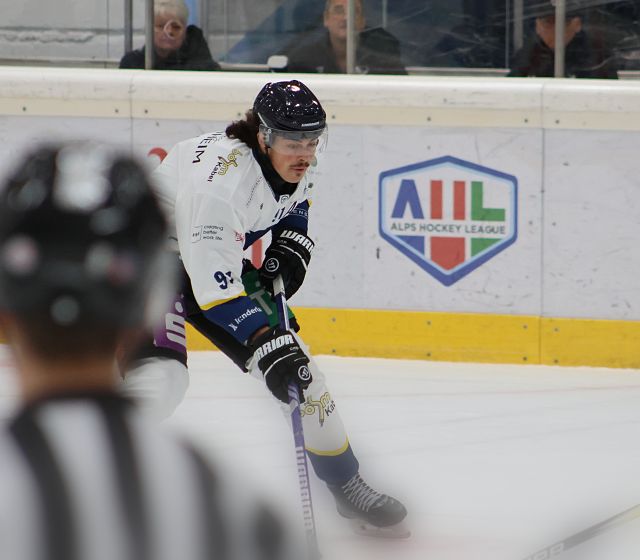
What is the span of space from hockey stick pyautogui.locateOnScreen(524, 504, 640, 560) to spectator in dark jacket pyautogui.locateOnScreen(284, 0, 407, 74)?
2.55 metres

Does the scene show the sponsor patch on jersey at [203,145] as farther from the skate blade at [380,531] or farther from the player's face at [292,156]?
the skate blade at [380,531]

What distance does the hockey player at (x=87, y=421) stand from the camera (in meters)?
1.06

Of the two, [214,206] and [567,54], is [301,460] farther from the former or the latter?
[567,54]

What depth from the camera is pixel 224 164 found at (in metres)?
3.37

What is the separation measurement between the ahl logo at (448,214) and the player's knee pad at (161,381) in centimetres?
238

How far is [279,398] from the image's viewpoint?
10.9ft

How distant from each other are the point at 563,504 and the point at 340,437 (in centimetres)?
75

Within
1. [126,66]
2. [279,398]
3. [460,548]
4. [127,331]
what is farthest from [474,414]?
[127,331]

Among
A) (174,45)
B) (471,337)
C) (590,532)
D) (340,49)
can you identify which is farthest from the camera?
(174,45)

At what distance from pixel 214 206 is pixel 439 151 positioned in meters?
2.43

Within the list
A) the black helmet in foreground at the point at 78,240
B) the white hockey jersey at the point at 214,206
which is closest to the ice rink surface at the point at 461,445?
the white hockey jersey at the point at 214,206

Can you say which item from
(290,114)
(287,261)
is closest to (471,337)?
(287,261)

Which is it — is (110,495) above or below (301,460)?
above

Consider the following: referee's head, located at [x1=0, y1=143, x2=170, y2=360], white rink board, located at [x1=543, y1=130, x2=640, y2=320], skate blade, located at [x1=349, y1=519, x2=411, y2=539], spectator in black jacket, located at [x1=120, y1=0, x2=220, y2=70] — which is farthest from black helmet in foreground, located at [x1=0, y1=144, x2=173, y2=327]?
spectator in black jacket, located at [x1=120, y1=0, x2=220, y2=70]
